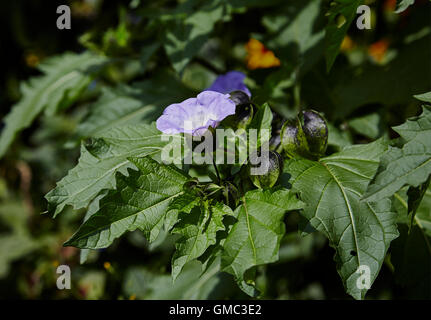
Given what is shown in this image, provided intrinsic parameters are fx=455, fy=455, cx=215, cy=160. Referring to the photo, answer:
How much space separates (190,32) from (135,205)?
3.20 ft

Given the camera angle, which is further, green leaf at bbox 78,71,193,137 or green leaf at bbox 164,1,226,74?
green leaf at bbox 78,71,193,137

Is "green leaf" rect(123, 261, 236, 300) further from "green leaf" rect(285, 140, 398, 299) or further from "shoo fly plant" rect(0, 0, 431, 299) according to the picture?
"green leaf" rect(285, 140, 398, 299)

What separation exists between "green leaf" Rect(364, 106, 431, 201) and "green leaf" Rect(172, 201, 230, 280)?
0.39 meters

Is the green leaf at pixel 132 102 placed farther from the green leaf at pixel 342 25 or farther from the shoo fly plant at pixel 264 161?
the green leaf at pixel 342 25

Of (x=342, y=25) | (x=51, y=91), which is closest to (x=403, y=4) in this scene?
(x=342, y=25)

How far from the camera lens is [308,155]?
1.45 meters

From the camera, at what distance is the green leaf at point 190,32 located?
188 centimetres

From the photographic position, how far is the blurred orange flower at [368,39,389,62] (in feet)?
9.70

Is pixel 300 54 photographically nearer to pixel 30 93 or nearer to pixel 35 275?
pixel 30 93

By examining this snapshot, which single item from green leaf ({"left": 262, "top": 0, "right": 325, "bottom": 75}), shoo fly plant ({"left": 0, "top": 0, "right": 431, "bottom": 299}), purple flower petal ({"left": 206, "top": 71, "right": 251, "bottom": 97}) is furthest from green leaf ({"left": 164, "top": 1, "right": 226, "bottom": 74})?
green leaf ({"left": 262, "top": 0, "right": 325, "bottom": 75})

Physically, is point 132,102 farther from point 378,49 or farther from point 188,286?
point 378,49

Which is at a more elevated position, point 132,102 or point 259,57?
point 259,57

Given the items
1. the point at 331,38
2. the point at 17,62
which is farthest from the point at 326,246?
the point at 17,62

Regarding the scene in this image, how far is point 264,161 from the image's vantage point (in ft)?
4.26
